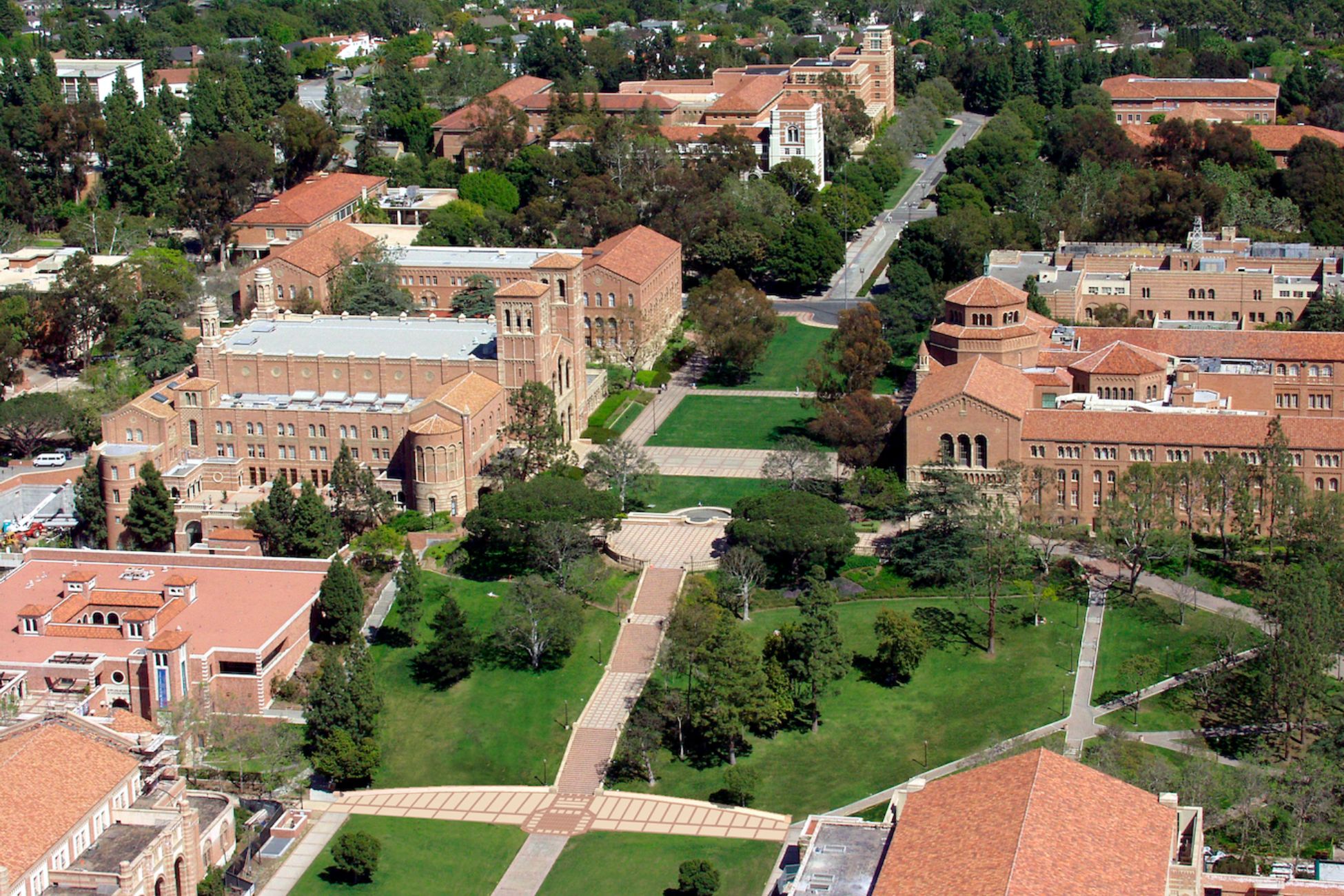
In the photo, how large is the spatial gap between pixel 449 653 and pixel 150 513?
2205 centimetres

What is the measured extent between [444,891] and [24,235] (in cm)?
9070

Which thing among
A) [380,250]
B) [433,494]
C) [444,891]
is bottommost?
[444,891]

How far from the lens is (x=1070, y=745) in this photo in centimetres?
8438

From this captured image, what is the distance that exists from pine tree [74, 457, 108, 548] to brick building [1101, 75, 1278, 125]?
122 meters

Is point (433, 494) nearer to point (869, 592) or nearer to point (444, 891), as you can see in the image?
point (869, 592)

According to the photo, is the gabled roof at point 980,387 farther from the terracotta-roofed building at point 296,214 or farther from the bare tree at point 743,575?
the terracotta-roofed building at point 296,214

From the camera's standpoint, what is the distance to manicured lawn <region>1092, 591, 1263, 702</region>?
8988cm

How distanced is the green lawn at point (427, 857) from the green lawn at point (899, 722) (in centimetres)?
731

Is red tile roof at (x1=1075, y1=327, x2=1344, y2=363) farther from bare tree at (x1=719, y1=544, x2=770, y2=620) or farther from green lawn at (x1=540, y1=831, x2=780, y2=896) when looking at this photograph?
green lawn at (x1=540, y1=831, x2=780, y2=896)

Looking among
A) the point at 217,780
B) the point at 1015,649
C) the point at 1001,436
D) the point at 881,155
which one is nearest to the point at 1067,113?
the point at 881,155

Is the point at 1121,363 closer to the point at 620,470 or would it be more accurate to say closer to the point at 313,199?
the point at 620,470

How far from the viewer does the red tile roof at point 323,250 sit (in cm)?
13675

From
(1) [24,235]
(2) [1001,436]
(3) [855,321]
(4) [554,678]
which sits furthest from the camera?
(1) [24,235]

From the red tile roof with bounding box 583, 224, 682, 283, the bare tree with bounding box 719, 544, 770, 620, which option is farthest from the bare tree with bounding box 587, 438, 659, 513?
the red tile roof with bounding box 583, 224, 682, 283
